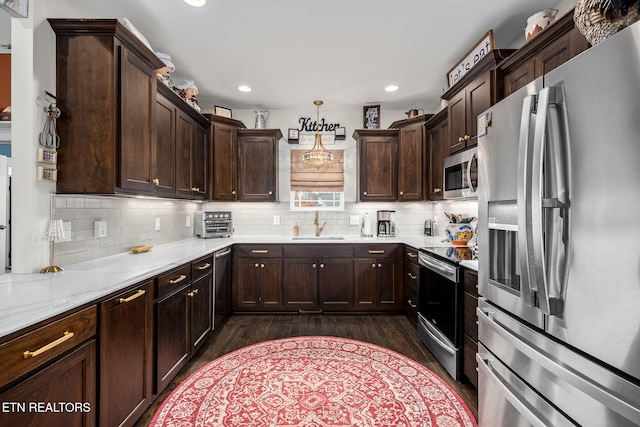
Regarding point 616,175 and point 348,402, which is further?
point 348,402

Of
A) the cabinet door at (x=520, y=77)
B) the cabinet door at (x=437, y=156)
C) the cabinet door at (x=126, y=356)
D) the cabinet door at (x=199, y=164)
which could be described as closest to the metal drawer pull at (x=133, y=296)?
the cabinet door at (x=126, y=356)

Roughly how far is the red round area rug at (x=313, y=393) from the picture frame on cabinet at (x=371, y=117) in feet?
9.22

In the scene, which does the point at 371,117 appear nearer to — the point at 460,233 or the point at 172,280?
the point at 460,233

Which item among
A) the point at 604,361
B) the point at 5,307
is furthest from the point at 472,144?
the point at 5,307

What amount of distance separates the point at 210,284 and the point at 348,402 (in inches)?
65.9

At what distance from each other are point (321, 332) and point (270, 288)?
0.84 m

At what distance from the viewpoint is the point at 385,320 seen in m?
3.45

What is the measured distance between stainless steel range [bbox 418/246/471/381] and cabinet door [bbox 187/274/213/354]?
6.65 feet

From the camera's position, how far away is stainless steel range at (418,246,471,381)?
7.24 ft

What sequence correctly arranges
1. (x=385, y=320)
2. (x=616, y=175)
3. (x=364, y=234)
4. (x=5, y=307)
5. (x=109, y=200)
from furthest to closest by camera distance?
(x=364, y=234), (x=385, y=320), (x=109, y=200), (x=5, y=307), (x=616, y=175)

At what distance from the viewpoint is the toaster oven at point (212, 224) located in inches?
148

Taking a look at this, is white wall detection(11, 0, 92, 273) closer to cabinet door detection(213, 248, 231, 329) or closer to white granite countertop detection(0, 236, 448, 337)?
white granite countertop detection(0, 236, 448, 337)

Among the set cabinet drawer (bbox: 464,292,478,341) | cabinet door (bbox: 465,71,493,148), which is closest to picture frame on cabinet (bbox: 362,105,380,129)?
cabinet door (bbox: 465,71,493,148)

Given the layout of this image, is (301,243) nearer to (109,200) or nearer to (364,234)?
(364,234)
